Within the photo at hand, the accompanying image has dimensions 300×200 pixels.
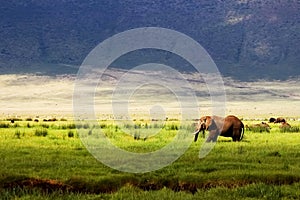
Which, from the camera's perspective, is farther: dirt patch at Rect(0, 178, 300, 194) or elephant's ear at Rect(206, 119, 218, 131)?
elephant's ear at Rect(206, 119, 218, 131)

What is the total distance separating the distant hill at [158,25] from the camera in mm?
112625

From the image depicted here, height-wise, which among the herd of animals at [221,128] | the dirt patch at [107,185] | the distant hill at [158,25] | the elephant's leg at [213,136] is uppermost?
the distant hill at [158,25]

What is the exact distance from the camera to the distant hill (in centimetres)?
11262

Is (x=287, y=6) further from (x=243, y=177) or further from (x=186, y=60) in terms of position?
(x=243, y=177)

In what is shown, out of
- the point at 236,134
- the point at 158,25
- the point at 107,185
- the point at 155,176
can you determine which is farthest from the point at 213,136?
the point at 158,25

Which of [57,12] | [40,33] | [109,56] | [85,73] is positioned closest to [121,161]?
[85,73]

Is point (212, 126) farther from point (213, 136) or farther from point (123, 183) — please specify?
point (123, 183)

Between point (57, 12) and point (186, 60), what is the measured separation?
3287 cm

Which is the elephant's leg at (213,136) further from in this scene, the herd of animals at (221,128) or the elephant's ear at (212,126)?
the elephant's ear at (212,126)

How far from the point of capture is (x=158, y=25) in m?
128

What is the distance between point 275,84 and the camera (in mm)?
104188

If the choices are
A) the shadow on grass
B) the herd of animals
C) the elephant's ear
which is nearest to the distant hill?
the herd of animals

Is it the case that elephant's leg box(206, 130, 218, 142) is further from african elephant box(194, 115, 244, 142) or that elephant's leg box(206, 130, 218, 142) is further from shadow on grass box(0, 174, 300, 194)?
shadow on grass box(0, 174, 300, 194)

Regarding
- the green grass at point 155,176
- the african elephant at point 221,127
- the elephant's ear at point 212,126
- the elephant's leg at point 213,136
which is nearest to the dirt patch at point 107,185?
the green grass at point 155,176
